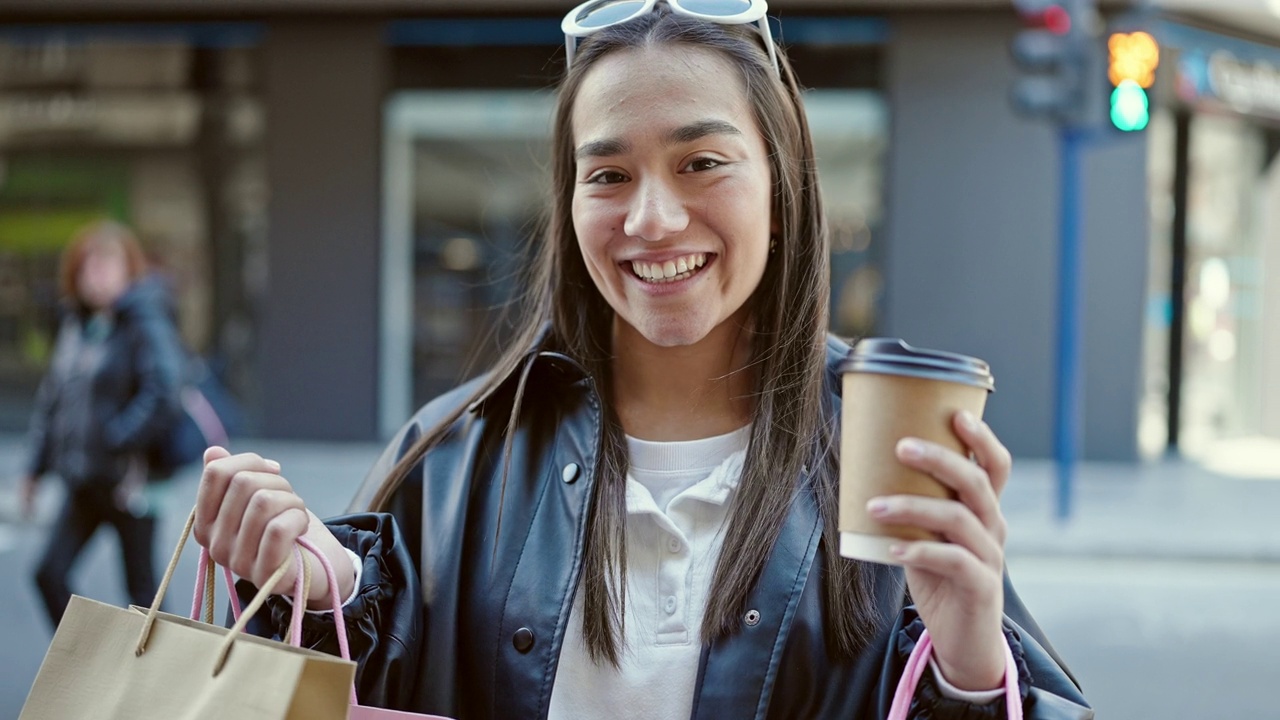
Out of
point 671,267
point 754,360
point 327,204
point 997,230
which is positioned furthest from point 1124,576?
point 327,204

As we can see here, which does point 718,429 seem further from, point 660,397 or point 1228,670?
point 1228,670

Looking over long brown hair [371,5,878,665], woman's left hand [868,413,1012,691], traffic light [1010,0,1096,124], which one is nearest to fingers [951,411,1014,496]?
woman's left hand [868,413,1012,691]

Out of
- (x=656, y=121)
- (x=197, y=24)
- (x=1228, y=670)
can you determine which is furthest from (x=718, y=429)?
(x=197, y=24)

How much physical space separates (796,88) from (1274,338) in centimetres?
1269

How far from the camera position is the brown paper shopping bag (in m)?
1.22

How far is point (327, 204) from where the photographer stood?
36.7 feet

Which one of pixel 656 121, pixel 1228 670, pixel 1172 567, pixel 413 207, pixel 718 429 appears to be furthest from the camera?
pixel 413 207

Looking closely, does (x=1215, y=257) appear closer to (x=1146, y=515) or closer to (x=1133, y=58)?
(x=1146, y=515)

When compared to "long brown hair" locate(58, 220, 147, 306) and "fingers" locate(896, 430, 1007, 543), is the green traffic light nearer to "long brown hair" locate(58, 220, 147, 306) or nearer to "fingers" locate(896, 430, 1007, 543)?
"long brown hair" locate(58, 220, 147, 306)

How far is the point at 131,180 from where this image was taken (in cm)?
1188

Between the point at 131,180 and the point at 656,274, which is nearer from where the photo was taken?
the point at 656,274

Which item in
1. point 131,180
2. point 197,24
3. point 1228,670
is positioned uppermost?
point 197,24

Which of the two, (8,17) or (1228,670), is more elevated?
(8,17)

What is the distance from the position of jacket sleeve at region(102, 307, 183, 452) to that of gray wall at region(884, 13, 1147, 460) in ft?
24.0
